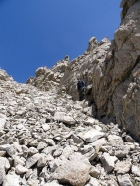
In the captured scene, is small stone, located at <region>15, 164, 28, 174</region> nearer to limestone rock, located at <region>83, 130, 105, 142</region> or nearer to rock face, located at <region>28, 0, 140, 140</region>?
limestone rock, located at <region>83, 130, 105, 142</region>

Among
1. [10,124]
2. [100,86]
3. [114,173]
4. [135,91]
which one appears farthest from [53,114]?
[114,173]

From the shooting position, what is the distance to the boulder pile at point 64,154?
5250mm

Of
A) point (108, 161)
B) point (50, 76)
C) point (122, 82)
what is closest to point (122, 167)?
point (108, 161)

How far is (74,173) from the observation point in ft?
16.8

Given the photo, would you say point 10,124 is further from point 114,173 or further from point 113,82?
point 113,82

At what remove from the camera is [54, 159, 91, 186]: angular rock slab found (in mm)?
5023

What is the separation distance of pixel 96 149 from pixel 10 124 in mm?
4316

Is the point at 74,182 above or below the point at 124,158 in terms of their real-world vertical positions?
below

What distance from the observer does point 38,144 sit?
23.3 feet

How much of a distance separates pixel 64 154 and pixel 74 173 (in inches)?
51.5

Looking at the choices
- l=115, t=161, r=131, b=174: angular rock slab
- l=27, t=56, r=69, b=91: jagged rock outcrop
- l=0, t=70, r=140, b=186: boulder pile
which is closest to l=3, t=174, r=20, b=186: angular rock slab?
l=0, t=70, r=140, b=186: boulder pile

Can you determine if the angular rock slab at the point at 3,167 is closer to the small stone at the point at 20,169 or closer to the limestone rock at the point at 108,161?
the small stone at the point at 20,169

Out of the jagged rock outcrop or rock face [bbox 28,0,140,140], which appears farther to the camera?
the jagged rock outcrop

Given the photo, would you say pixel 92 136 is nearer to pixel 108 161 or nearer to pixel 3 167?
pixel 108 161
